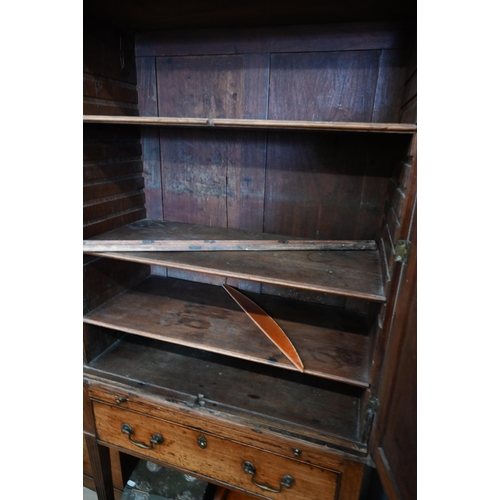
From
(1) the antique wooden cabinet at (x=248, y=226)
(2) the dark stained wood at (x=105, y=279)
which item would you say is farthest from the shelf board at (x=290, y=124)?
(2) the dark stained wood at (x=105, y=279)

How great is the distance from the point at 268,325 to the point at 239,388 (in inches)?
10.2

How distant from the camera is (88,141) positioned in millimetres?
1176

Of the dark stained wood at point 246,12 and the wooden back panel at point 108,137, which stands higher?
the dark stained wood at point 246,12

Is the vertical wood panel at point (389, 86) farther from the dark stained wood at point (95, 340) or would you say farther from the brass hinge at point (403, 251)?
the dark stained wood at point (95, 340)

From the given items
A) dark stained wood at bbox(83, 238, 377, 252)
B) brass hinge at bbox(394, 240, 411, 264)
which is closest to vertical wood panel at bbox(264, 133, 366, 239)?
dark stained wood at bbox(83, 238, 377, 252)

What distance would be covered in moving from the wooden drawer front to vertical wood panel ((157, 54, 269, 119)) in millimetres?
1221

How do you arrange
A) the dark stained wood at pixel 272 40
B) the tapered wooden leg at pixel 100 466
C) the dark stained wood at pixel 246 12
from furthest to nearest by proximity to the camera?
the tapered wooden leg at pixel 100 466, the dark stained wood at pixel 272 40, the dark stained wood at pixel 246 12

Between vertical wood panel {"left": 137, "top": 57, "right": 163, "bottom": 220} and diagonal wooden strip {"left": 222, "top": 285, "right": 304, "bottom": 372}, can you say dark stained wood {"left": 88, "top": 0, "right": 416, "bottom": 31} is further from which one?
diagonal wooden strip {"left": 222, "top": 285, "right": 304, "bottom": 372}

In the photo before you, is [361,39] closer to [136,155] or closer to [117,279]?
[136,155]

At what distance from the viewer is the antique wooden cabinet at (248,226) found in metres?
1.01

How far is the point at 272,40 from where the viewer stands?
1.16 m

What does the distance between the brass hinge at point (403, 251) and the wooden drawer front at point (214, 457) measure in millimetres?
746

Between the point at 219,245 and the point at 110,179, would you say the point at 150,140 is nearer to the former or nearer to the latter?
the point at 110,179
